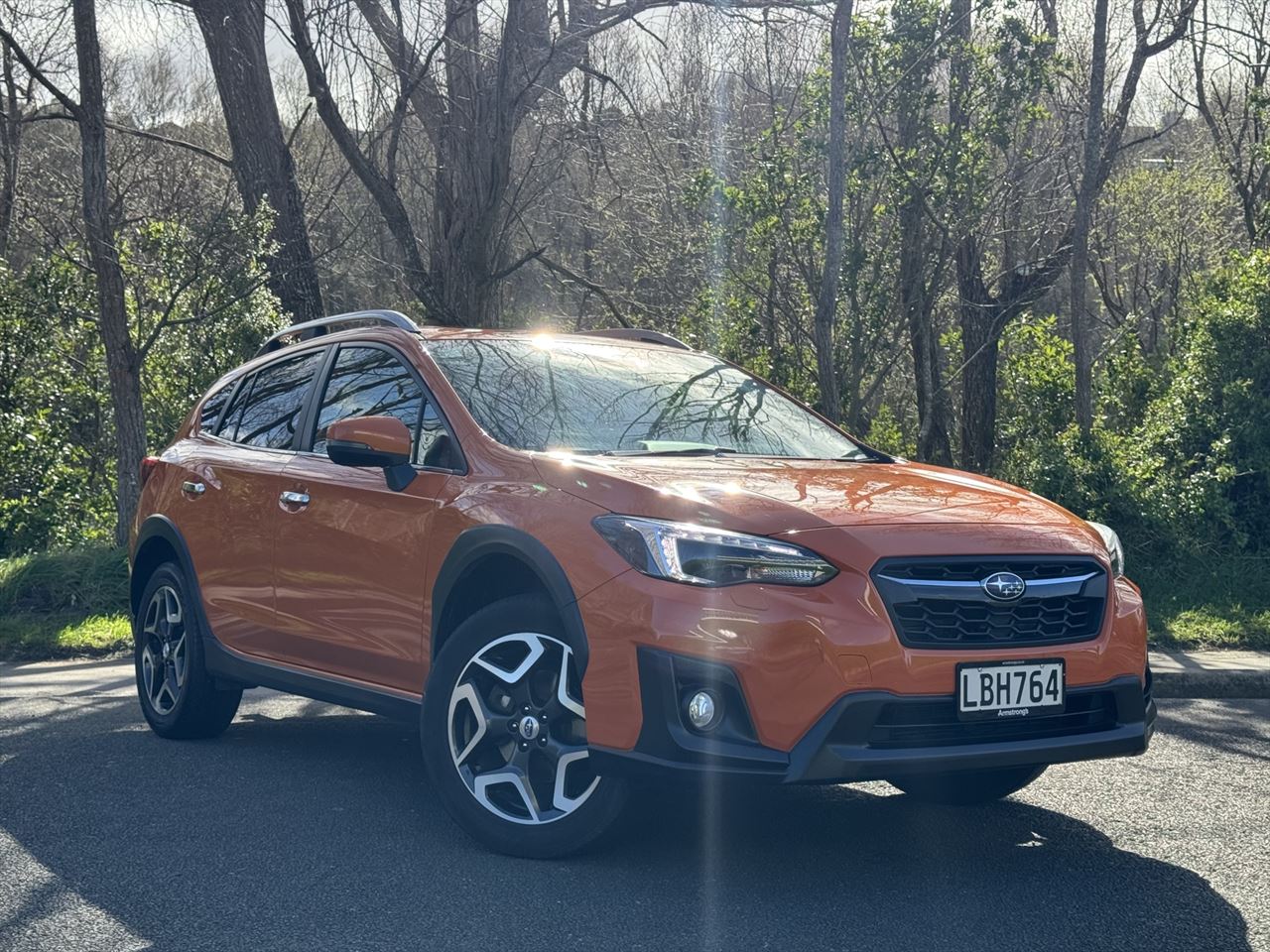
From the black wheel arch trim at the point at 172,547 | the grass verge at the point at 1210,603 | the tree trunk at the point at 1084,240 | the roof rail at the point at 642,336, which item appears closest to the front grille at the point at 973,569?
the roof rail at the point at 642,336

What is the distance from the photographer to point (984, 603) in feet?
14.6

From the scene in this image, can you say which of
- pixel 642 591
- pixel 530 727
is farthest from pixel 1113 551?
pixel 530 727

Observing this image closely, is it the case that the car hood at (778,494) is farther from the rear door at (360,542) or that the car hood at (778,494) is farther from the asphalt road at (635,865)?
the asphalt road at (635,865)

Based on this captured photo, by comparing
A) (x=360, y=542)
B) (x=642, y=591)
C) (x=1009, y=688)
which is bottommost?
(x=1009, y=688)

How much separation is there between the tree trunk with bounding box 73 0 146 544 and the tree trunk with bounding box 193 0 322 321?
9.85 ft

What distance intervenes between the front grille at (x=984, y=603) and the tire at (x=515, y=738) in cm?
100

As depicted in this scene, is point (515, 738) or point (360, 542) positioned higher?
point (360, 542)

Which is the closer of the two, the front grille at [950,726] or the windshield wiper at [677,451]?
the front grille at [950,726]

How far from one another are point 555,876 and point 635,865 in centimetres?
29

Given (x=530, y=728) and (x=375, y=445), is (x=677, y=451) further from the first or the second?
(x=530, y=728)

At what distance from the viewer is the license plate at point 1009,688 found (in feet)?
14.3

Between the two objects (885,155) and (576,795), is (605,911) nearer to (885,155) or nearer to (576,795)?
(576,795)

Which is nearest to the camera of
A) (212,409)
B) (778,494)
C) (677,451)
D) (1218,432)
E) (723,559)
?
(723,559)

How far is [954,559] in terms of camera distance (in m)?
4.47
